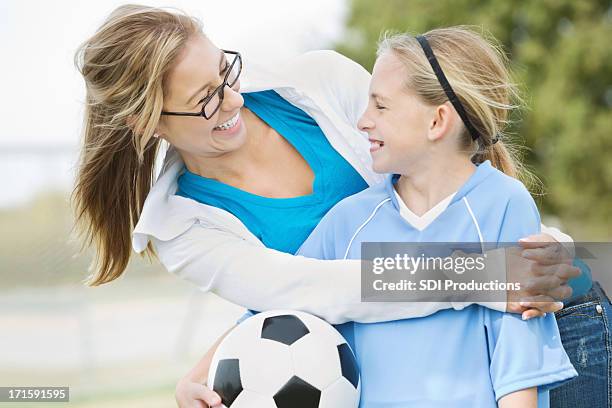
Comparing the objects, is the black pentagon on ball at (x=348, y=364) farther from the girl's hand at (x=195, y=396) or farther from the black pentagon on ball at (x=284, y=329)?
the girl's hand at (x=195, y=396)

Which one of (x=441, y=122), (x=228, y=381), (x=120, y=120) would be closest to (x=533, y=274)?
(x=441, y=122)

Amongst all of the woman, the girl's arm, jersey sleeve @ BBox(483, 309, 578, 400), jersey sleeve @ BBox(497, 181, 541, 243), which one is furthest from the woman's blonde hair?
the girl's arm

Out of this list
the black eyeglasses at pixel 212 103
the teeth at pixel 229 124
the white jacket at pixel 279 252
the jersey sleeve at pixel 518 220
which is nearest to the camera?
the jersey sleeve at pixel 518 220

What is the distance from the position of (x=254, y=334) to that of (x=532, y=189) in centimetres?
131

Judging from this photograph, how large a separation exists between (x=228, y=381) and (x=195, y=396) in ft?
0.61

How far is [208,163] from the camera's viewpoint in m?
2.84

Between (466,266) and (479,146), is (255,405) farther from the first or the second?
(479,146)

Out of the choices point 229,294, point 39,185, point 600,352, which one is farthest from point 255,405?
point 39,185

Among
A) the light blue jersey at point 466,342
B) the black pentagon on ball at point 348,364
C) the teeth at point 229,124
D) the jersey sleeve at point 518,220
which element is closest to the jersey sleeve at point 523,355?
the light blue jersey at point 466,342

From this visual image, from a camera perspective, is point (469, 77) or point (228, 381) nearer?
point (228, 381)

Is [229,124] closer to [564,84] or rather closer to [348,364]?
[348,364]

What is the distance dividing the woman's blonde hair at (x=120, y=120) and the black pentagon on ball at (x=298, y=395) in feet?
2.71

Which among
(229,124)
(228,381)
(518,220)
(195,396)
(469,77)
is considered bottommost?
(195,396)

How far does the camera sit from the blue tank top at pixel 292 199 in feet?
9.04
